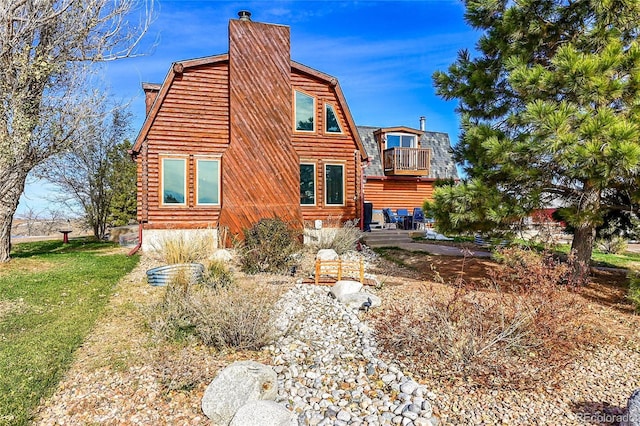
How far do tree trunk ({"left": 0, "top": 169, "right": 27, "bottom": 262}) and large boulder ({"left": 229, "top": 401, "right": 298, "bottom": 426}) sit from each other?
9.30 meters

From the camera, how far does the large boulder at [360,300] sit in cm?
564

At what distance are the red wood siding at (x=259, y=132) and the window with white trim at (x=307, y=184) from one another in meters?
0.39

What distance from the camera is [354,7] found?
10773 millimetres

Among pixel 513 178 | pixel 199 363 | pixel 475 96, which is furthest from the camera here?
pixel 475 96

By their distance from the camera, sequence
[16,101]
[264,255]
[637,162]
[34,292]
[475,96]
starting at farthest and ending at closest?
1. [16,101]
2. [264,255]
3. [475,96]
4. [34,292]
5. [637,162]

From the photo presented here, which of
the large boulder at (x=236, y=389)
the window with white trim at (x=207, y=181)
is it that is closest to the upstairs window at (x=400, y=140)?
the window with white trim at (x=207, y=181)

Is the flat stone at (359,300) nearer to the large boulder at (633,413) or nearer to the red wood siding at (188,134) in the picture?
the large boulder at (633,413)

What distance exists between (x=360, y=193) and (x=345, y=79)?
353 centimetres

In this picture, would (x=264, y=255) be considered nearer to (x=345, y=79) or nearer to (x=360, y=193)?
(x=360, y=193)

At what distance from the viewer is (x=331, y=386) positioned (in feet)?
11.5

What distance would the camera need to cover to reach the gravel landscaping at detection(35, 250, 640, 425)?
304 cm

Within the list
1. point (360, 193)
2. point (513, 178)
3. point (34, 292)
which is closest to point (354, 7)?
point (360, 193)

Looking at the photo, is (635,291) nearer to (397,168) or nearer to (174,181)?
(174,181)

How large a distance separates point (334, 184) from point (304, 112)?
2362mm
